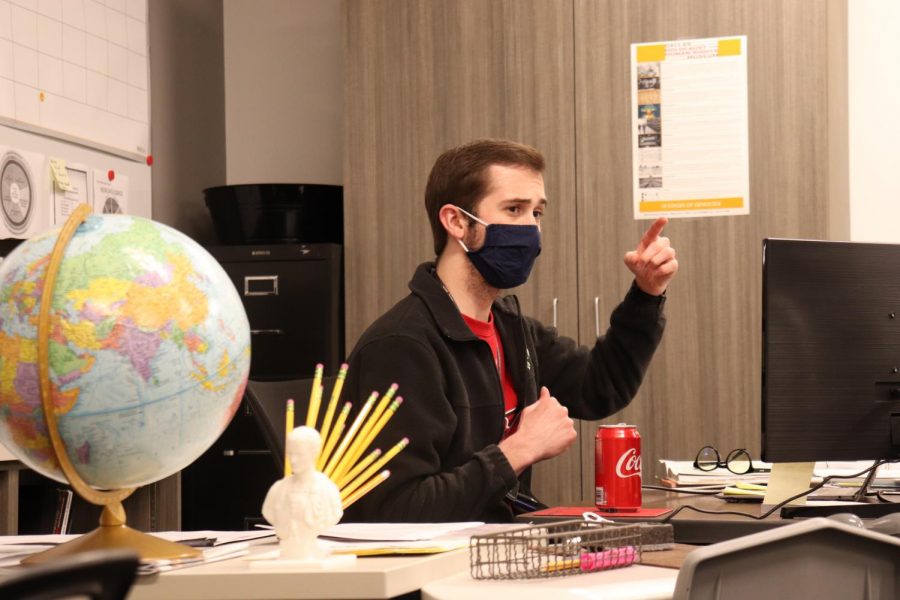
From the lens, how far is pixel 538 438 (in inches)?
77.4

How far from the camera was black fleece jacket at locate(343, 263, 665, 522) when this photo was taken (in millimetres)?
1880

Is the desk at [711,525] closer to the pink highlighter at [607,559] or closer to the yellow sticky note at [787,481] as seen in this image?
the yellow sticky note at [787,481]

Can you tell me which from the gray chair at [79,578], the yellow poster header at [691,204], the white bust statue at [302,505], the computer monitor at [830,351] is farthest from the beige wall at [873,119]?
the gray chair at [79,578]

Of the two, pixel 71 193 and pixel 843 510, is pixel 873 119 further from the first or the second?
pixel 71 193

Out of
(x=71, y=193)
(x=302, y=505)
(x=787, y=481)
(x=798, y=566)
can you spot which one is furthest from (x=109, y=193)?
(x=798, y=566)

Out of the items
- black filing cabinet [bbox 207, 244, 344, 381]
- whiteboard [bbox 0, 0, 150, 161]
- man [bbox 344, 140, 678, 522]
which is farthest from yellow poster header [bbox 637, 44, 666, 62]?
whiteboard [bbox 0, 0, 150, 161]

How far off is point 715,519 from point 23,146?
2.44 meters

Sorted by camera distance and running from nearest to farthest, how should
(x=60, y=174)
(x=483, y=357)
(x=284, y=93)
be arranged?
(x=483, y=357), (x=60, y=174), (x=284, y=93)

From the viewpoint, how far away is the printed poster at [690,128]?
3465 millimetres

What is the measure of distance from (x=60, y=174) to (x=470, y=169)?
1.60m

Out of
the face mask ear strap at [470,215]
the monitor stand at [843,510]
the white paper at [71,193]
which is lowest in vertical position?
the monitor stand at [843,510]

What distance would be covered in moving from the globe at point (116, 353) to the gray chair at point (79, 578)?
48 cm

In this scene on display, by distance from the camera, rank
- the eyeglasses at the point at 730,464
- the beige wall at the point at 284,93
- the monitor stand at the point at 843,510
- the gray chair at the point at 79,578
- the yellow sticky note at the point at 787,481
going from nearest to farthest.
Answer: the gray chair at the point at 79,578
the monitor stand at the point at 843,510
the yellow sticky note at the point at 787,481
the eyeglasses at the point at 730,464
the beige wall at the point at 284,93

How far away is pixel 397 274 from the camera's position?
12.2 feet
